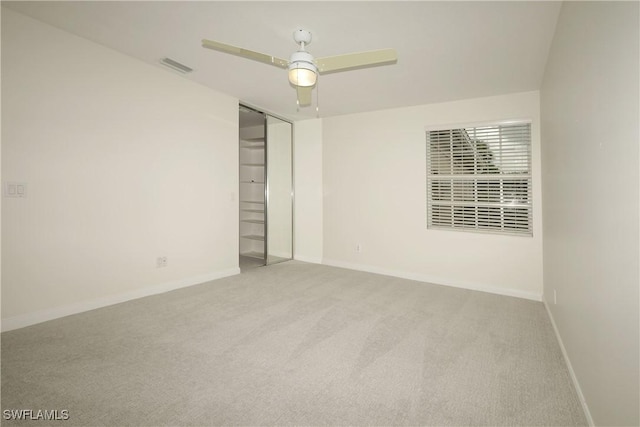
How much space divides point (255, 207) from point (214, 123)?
2172mm

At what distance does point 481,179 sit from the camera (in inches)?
159

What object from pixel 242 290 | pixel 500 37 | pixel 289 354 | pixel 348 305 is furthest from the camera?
pixel 242 290

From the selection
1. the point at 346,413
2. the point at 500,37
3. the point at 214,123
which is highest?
the point at 500,37

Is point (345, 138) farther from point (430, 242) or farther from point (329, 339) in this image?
point (329, 339)

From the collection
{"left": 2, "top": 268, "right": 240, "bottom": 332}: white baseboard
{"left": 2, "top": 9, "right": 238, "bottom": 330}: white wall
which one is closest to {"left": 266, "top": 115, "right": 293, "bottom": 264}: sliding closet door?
{"left": 2, "top": 9, "right": 238, "bottom": 330}: white wall

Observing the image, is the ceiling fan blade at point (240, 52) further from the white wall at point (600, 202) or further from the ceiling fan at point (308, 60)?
the white wall at point (600, 202)

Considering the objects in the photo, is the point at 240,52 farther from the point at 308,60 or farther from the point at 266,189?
the point at 266,189

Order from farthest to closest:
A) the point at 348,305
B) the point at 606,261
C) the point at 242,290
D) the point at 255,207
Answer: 1. the point at 255,207
2. the point at 242,290
3. the point at 348,305
4. the point at 606,261

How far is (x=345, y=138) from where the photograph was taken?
5.18 metres

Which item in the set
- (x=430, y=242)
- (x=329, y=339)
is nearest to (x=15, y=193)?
(x=329, y=339)

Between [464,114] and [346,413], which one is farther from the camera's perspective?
[464,114]

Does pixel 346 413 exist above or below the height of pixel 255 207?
below

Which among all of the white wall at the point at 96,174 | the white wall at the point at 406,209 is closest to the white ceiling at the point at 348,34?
the white wall at the point at 96,174

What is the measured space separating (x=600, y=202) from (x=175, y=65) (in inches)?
148
